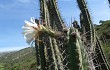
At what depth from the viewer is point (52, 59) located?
21.7 ft

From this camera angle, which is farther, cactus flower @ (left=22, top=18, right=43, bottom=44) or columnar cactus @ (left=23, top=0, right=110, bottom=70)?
columnar cactus @ (left=23, top=0, right=110, bottom=70)

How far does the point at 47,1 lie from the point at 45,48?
1.15m

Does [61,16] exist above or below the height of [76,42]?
above

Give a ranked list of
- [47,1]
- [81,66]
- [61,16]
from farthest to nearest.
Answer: [47,1]
[61,16]
[81,66]

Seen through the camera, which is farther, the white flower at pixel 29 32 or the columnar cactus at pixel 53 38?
the columnar cactus at pixel 53 38

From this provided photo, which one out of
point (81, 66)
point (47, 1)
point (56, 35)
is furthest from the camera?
point (47, 1)

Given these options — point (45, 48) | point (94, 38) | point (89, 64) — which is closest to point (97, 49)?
point (94, 38)

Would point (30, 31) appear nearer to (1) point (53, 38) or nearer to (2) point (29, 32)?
(2) point (29, 32)

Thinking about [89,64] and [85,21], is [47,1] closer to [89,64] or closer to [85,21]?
[85,21]

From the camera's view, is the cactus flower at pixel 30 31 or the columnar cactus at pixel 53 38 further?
the columnar cactus at pixel 53 38

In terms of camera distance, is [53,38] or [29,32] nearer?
[29,32]

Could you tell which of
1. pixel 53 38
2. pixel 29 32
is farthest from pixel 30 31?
pixel 53 38

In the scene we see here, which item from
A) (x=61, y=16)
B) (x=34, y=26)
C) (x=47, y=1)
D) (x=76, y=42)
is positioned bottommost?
(x=76, y=42)

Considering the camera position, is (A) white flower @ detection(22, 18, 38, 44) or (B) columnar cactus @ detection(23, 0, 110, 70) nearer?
(A) white flower @ detection(22, 18, 38, 44)
